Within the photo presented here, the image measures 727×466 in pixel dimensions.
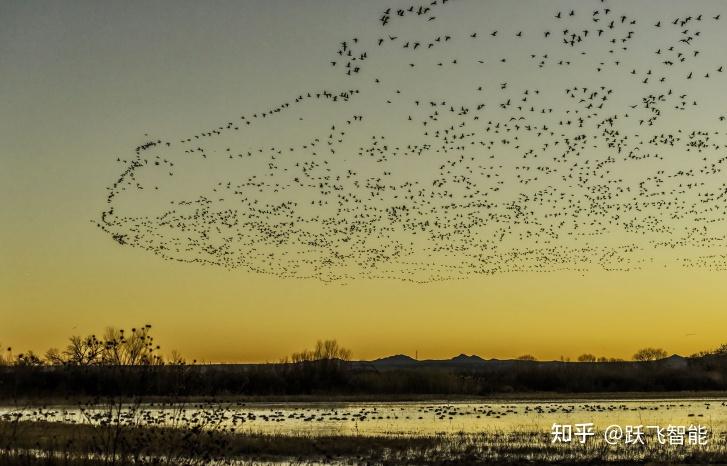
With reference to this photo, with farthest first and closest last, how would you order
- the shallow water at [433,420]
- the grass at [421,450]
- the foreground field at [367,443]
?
the shallow water at [433,420] → the grass at [421,450] → the foreground field at [367,443]

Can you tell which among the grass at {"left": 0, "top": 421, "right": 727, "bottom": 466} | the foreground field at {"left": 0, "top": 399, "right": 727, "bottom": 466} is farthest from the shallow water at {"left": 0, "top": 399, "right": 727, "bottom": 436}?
the grass at {"left": 0, "top": 421, "right": 727, "bottom": 466}

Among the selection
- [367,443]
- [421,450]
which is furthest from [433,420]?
[421,450]

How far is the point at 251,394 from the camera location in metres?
100

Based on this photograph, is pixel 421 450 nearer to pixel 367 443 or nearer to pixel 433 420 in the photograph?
pixel 367 443

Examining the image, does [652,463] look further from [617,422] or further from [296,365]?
[296,365]

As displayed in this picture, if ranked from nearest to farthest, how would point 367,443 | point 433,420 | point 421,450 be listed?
point 421,450
point 367,443
point 433,420

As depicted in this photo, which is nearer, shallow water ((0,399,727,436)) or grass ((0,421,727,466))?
grass ((0,421,727,466))

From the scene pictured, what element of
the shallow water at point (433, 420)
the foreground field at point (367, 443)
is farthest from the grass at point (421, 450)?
the shallow water at point (433, 420)

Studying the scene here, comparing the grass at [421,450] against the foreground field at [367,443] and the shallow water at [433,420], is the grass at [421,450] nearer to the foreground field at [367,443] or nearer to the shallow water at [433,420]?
the foreground field at [367,443]

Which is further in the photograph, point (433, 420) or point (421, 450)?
point (433, 420)

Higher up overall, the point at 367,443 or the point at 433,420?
the point at 433,420

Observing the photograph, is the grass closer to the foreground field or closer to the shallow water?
the foreground field

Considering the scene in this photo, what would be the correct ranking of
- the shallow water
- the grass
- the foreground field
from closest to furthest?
1. the foreground field
2. the grass
3. the shallow water

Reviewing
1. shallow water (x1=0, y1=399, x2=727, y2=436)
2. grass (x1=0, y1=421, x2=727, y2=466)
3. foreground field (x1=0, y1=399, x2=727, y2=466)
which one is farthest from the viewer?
shallow water (x1=0, y1=399, x2=727, y2=436)
